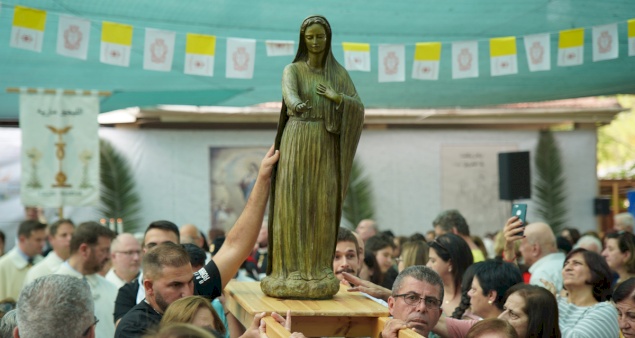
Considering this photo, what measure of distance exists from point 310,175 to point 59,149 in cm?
592

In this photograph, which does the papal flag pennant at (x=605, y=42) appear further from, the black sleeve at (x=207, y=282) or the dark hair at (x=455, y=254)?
the black sleeve at (x=207, y=282)

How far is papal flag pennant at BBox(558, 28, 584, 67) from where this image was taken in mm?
9000

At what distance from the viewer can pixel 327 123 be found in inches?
169

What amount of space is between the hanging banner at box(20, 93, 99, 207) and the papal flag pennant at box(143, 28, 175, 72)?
129cm

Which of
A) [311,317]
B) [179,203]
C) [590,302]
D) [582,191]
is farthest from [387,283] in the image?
[582,191]

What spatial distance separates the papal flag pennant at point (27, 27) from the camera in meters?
7.77

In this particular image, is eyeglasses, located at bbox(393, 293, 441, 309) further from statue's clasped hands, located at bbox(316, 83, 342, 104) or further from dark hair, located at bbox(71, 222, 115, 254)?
dark hair, located at bbox(71, 222, 115, 254)

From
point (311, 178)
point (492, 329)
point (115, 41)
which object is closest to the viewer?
point (492, 329)

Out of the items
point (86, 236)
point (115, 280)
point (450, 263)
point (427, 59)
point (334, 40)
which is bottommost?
point (115, 280)

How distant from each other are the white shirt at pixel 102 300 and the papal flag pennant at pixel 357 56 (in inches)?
131

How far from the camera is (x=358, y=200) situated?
1739 cm

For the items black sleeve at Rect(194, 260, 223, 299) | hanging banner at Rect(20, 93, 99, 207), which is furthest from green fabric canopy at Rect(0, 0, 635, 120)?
black sleeve at Rect(194, 260, 223, 299)

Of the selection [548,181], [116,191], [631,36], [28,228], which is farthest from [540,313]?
[548,181]

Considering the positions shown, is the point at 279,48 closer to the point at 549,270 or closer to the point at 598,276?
the point at 549,270
